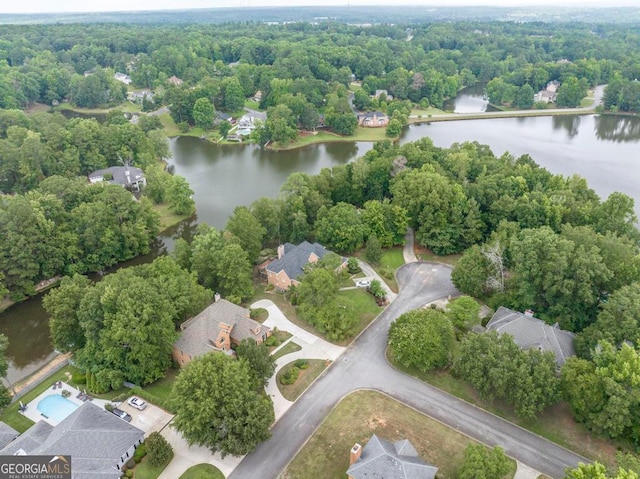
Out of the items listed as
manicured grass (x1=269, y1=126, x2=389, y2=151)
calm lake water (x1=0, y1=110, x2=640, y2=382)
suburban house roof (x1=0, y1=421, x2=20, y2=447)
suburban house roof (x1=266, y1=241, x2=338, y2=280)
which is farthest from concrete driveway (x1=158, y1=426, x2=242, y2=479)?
manicured grass (x1=269, y1=126, x2=389, y2=151)

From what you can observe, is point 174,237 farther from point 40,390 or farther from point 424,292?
point 424,292

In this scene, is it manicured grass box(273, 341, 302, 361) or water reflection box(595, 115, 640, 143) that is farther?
water reflection box(595, 115, 640, 143)

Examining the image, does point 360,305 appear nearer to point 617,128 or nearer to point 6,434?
point 6,434

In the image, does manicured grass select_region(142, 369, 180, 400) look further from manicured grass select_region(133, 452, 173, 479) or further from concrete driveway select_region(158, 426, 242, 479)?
manicured grass select_region(133, 452, 173, 479)

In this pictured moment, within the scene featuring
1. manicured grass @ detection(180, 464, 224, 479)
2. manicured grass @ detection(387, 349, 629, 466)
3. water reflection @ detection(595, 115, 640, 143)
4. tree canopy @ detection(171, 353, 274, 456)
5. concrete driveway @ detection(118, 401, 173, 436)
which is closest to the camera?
tree canopy @ detection(171, 353, 274, 456)

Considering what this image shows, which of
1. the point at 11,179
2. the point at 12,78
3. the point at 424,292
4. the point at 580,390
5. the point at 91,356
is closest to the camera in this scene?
the point at 580,390

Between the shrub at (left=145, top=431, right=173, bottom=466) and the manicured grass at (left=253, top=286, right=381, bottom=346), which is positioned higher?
the shrub at (left=145, top=431, right=173, bottom=466)

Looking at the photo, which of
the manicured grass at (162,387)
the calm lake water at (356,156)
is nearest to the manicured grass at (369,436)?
the manicured grass at (162,387)

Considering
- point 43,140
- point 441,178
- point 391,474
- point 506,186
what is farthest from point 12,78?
point 391,474

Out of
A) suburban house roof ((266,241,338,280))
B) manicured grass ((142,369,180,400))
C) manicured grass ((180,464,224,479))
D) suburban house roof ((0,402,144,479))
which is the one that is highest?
suburban house roof ((266,241,338,280))
